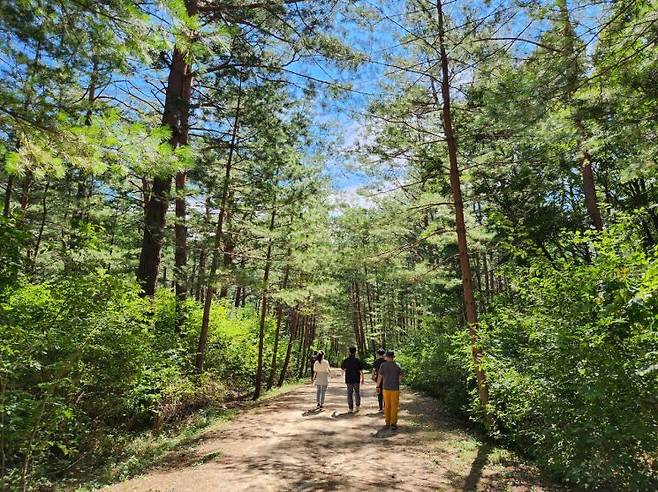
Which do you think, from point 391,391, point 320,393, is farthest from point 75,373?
point 320,393

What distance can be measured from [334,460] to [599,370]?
4.57m

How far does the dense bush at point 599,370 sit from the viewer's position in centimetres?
456

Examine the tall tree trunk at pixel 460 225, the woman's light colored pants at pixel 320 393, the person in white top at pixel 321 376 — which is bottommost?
the woman's light colored pants at pixel 320 393

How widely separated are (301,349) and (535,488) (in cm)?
2900

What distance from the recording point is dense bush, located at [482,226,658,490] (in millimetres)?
4562

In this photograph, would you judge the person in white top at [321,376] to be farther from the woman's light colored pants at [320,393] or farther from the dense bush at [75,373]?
the dense bush at [75,373]

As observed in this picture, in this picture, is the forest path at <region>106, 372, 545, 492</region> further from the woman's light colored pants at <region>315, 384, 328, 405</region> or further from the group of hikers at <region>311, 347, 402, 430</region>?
the woman's light colored pants at <region>315, 384, 328, 405</region>

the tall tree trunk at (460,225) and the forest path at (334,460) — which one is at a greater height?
the tall tree trunk at (460,225)

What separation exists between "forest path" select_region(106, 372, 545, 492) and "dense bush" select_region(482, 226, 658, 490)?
5.08 feet

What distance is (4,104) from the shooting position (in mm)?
4324

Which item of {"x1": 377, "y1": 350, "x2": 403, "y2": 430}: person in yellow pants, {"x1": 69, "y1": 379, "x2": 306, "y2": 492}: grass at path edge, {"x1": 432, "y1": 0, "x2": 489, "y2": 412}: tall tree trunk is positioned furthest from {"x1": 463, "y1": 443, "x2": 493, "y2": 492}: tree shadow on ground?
{"x1": 69, "y1": 379, "x2": 306, "y2": 492}: grass at path edge

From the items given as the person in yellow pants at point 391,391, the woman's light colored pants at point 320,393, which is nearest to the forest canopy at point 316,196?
the person in yellow pants at point 391,391

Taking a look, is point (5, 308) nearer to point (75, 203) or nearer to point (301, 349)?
point (75, 203)

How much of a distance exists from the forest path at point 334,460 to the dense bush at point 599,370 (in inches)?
60.9
